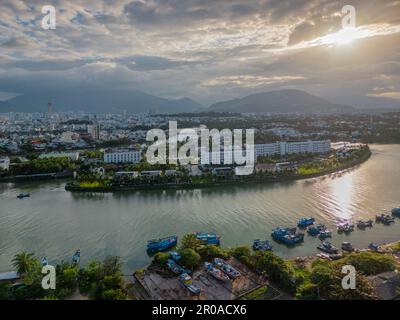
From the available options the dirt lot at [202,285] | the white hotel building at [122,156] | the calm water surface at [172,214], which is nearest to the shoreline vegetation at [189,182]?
the calm water surface at [172,214]

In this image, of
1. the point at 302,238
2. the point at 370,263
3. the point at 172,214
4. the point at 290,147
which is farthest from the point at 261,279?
the point at 290,147

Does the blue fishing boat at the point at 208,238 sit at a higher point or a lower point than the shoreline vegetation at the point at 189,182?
lower

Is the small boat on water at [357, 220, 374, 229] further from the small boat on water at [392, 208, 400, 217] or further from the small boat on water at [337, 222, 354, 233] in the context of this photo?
the small boat on water at [392, 208, 400, 217]

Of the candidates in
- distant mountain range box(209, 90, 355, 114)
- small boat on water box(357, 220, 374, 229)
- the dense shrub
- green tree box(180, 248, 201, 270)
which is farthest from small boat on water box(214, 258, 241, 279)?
distant mountain range box(209, 90, 355, 114)

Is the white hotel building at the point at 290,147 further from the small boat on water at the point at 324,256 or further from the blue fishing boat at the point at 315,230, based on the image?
the small boat on water at the point at 324,256

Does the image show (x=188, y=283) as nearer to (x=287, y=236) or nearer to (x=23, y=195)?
(x=287, y=236)

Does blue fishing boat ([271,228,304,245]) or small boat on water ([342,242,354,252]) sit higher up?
blue fishing boat ([271,228,304,245])
